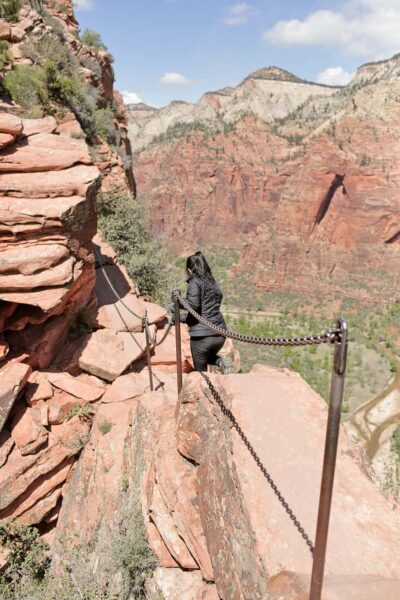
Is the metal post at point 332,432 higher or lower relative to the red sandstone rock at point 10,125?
lower

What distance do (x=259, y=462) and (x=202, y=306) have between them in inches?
93.1

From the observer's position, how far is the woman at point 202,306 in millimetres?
5355

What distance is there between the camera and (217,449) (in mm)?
4062

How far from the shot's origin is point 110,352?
7.30m

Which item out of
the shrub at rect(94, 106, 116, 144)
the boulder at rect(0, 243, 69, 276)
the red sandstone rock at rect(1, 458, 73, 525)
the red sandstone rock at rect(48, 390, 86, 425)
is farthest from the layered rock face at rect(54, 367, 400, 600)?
the shrub at rect(94, 106, 116, 144)

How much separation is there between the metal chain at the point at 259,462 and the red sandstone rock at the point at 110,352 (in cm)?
279

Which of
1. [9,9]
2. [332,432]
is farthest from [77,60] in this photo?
[332,432]

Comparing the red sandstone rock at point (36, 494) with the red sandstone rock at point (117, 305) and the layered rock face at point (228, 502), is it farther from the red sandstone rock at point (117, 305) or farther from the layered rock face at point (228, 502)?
the red sandstone rock at point (117, 305)

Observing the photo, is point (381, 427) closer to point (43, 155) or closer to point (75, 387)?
point (75, 387)

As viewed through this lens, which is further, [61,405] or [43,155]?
[43,155]

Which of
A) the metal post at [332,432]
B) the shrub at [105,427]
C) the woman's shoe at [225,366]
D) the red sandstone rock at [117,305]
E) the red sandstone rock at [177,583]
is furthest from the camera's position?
the red sandstone rock at [117,305]

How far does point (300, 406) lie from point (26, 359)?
185 inches

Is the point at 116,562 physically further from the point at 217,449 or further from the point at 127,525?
the point at 217,449

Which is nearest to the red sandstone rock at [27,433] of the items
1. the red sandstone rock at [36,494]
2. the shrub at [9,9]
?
the red sandstone rock at [36,494]
